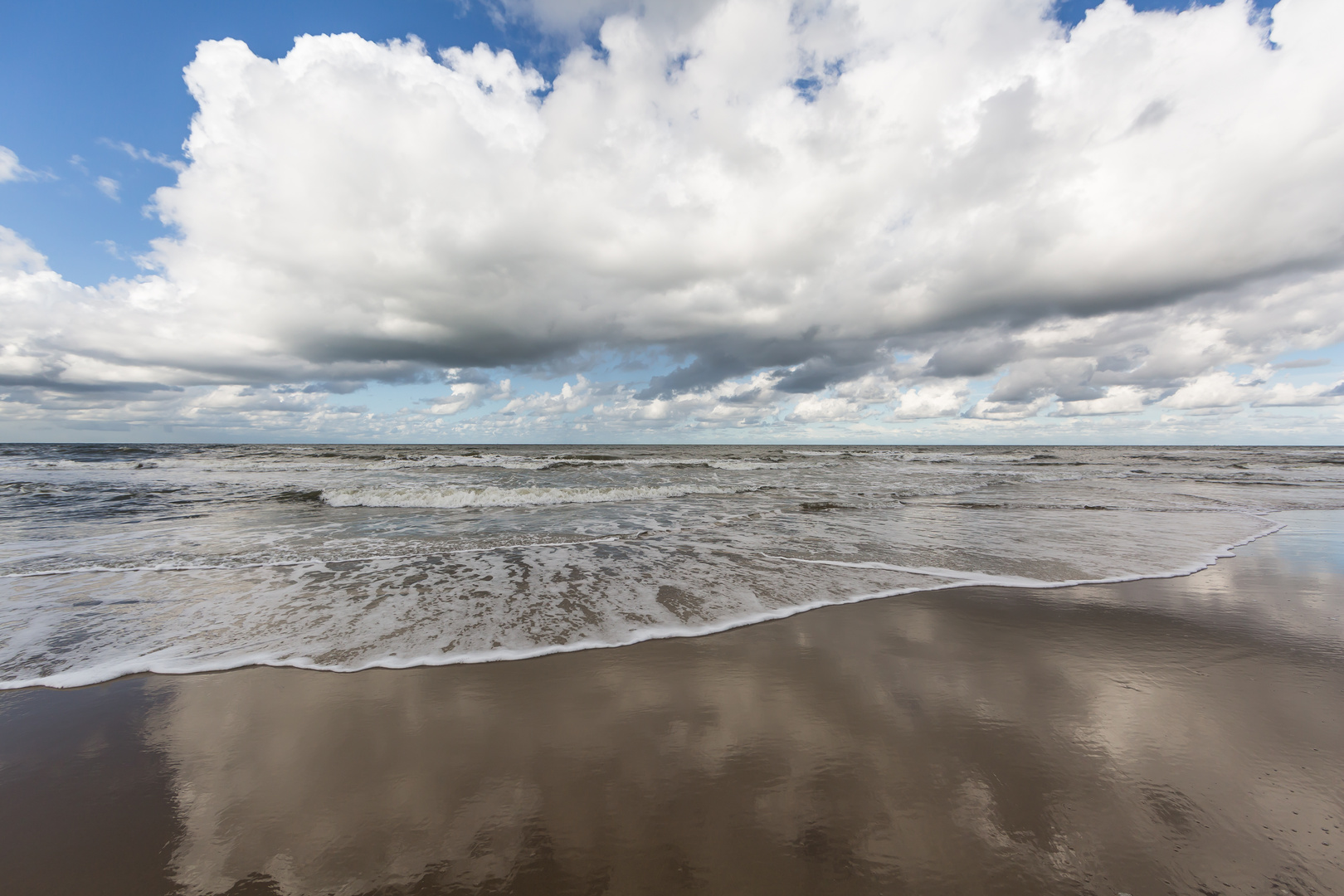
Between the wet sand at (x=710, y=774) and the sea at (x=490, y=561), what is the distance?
0.79m

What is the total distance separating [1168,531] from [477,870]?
14746 millimetres

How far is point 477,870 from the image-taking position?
7.54ft

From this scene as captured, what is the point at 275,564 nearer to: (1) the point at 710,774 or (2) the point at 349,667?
(2) the point at 349,667

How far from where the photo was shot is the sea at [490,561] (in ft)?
16.9

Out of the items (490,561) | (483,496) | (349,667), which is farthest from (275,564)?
(483,496)

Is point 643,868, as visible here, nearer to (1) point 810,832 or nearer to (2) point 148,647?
(1) point 810,832

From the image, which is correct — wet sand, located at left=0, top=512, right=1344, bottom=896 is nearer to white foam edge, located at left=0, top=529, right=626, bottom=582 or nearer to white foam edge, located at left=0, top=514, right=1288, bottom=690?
white foam edge, located at left=0, top=514, right=1288, bottom=690

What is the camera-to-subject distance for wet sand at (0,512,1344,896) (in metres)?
2.31

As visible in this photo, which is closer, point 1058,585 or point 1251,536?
point 1058,585

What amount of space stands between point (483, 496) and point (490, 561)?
1013cm

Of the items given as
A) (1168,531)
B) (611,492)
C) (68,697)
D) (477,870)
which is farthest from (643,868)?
(611,492)

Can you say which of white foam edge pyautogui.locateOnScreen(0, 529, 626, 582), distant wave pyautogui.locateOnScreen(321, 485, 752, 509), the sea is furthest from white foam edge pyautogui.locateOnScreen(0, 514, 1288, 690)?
distant wave pyautogui.locateOnScreen(321, 485, 752, 509)

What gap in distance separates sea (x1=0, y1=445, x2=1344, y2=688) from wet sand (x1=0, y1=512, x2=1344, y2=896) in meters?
0.79

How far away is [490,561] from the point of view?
28.5 feet
